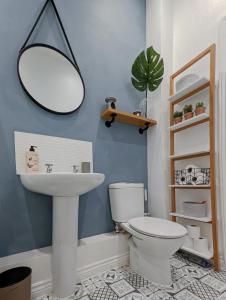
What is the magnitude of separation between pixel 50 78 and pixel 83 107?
1.12 feet

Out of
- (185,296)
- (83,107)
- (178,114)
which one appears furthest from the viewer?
(178,114)

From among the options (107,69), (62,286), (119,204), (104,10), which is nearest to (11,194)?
(62,286)

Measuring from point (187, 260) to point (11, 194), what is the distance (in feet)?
4.90

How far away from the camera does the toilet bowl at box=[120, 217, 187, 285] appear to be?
1048 millimetres

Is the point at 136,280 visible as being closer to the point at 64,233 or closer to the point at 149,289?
the point at 149,289

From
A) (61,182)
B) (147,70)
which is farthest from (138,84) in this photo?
(61,182)

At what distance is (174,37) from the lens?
1.95m

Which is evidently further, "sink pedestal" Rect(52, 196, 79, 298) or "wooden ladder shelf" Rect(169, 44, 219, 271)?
"wooden ladder shelf" Rect(169, 44, 219, 271)

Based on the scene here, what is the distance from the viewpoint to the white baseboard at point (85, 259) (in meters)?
1.04

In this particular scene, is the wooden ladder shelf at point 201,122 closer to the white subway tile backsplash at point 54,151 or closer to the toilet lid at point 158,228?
the toilet lid at point 158,228

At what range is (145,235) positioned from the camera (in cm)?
112

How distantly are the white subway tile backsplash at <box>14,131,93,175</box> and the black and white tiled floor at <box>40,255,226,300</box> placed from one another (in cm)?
81

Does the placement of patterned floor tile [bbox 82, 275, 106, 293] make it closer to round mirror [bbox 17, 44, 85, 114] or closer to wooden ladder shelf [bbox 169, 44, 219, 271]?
wooden ladder shelf [bbox 169, 44, 219, 271]

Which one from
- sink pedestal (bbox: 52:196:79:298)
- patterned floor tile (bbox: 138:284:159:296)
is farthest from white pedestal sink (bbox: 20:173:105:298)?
patterned floor tile (bbox: 138:284:159:296)
